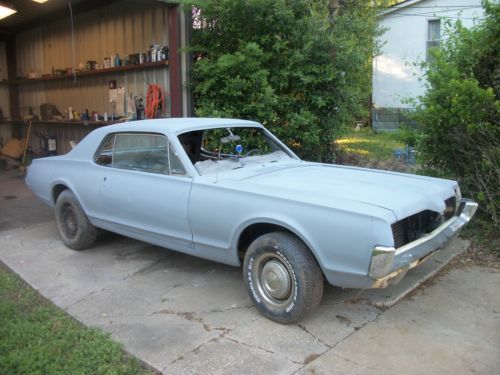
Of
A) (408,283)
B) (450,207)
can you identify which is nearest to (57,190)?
(408,283)

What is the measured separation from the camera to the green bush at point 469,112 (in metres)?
5.19

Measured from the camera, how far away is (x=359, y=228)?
10.3ft

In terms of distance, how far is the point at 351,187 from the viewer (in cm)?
380

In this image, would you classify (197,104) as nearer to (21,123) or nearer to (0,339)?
(0,339)

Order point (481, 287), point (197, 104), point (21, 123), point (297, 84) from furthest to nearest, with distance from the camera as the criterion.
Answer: point (21, 123) < point (197, 104) < point (297, 84) < point (481, 287)

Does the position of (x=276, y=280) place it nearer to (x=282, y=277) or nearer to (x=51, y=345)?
(x=282, y=277)

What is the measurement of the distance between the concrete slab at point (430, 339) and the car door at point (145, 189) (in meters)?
1.67

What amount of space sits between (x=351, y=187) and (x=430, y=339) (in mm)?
1241

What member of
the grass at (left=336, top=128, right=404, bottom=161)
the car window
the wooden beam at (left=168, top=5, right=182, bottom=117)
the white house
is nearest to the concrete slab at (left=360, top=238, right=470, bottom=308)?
the car window

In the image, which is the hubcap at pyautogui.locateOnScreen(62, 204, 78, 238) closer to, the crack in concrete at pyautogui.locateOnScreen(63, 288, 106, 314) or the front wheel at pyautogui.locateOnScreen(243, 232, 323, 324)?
the crack in concrete at pyautogui.locateOnScreen(63, 288, 106, 314)

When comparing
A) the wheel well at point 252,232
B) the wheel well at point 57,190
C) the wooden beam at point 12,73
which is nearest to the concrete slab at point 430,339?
the wheel well at point 252,232

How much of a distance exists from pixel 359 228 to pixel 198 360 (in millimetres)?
1372

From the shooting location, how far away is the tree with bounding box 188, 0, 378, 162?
6.97 metres

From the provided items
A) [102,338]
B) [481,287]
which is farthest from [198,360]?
[481,287]
